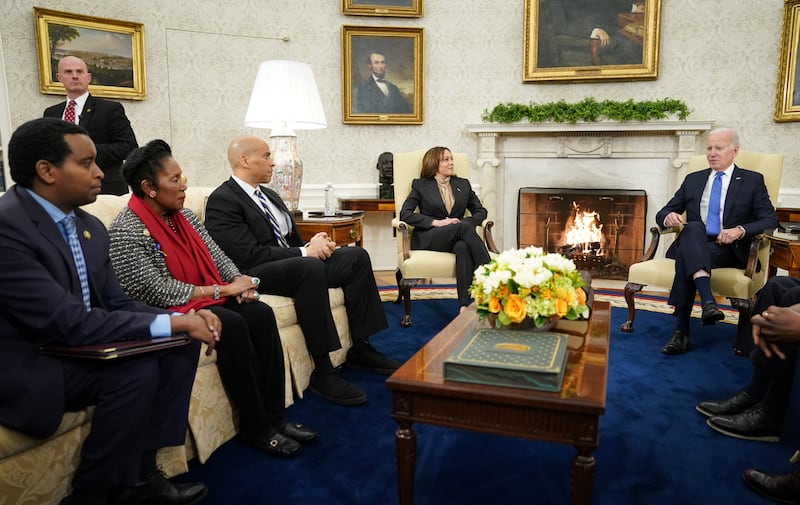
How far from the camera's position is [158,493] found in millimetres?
1965

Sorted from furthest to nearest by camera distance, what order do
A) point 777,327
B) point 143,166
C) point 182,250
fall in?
point 182,250
point 143,166
point 777,327

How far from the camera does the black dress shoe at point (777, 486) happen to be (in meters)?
1.98

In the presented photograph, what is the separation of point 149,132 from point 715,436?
5333mm

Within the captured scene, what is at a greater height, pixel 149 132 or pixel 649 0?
pixel 649 0

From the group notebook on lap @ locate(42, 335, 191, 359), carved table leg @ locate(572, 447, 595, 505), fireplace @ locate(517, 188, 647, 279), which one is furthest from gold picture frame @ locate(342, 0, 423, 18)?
carved table leg @ locate(572, 447, 595, 505)

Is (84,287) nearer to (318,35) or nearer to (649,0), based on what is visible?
(318,35)

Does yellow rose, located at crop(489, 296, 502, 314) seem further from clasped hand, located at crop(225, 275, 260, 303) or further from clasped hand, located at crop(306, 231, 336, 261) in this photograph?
clasped hand, located at crop(306, 231, 336, 261)

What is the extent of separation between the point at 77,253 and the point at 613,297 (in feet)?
14.4

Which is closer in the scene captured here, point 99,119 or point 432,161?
point 99,119

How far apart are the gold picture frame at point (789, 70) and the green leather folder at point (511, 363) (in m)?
4.72

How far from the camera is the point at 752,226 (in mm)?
3654

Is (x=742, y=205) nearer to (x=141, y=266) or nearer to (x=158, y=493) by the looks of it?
(x=141, y=266)

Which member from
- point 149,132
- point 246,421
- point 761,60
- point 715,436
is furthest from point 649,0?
point 246,421

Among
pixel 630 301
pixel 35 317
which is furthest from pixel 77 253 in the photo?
pixel 630 301
